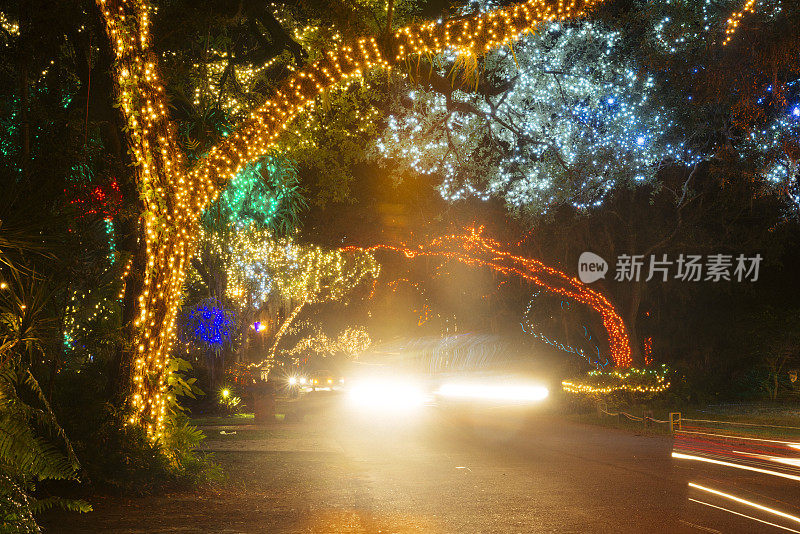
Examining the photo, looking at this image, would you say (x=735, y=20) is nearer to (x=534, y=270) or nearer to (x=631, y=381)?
(x=534, y=270)

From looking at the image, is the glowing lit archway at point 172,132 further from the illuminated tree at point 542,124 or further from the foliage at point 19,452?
the illuminated tree at point 542,124

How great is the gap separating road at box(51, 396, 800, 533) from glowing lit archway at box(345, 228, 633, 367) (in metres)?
7.62

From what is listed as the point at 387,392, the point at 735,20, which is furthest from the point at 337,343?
the point at 735,20

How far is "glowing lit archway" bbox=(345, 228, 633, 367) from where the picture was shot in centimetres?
2294

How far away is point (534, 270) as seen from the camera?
23422 mm

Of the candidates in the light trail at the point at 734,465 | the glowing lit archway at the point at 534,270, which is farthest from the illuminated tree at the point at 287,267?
the light trail at the point at 734,465

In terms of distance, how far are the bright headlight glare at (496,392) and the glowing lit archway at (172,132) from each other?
21.6m

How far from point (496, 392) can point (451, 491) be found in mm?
22573

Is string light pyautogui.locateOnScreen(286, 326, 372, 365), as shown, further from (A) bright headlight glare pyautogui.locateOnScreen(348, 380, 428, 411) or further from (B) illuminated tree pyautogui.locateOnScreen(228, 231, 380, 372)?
(B) illuminated tree pyautogui.locateOnScreen(228, 231, 380, 372)

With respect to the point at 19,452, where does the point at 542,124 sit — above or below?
above

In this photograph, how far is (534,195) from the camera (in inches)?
726

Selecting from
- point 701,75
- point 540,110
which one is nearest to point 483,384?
point 540,110

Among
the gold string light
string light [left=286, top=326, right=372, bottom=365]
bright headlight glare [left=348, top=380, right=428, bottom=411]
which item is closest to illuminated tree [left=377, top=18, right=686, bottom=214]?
the gold string light

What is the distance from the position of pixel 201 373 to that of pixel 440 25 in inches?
787
